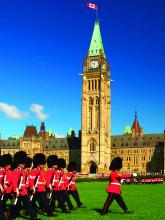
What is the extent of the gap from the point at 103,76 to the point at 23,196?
10890 centimetres

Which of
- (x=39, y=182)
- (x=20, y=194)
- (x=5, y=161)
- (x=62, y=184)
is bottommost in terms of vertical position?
(x=20, y=194)

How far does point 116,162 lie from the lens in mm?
20125

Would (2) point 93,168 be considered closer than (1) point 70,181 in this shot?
No

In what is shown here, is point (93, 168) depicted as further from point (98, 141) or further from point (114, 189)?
point (114, 189)

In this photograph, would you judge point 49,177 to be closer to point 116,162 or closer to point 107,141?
point 116,162

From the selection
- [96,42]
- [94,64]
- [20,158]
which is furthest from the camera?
[96,42]

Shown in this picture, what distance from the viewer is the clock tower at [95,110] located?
4783 inches

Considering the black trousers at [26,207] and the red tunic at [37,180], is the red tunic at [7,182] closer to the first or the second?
the black trousers at [26,207]

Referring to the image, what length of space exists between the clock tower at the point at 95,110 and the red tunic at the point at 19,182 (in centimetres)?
9979

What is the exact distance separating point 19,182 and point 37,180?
1.91 metres

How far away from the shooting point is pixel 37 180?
20094 millimetres

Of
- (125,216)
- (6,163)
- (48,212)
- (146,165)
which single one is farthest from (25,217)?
(146,165)

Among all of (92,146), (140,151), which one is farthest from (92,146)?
(140,151)

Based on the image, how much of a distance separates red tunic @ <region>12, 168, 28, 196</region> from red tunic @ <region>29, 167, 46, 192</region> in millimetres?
1414
